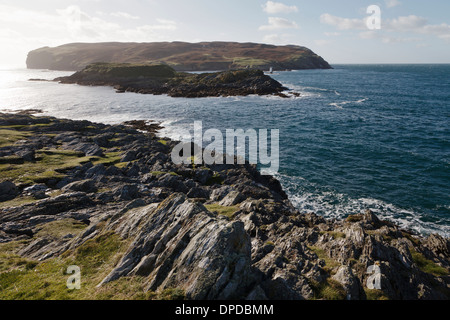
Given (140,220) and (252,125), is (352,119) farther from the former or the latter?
(140,220)

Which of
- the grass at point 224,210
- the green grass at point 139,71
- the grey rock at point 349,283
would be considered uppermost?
the green grass at point 139,71

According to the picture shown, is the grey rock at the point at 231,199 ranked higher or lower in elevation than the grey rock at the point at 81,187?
lower

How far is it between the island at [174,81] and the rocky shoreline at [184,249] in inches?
3905

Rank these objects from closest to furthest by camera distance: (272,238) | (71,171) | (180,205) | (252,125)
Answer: (180,205)
(272,238)
(71,171)
(252,125)

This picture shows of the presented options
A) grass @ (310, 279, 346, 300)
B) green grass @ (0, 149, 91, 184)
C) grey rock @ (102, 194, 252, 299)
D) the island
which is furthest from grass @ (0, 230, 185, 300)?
the island

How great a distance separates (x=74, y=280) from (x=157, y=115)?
7468cm

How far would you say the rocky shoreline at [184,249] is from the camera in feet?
40.0

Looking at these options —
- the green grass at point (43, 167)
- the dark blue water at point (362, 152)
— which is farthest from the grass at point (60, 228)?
the dark blue water at point (362, 152)

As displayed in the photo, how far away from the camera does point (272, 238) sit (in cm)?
1961

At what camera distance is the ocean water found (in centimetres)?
3294

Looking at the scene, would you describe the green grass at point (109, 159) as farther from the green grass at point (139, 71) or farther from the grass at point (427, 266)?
the green grass at point (139, 71)

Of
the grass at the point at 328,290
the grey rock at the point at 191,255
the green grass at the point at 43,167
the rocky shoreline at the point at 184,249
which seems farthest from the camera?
the green grass at the point at 43,167

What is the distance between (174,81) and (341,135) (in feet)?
373
